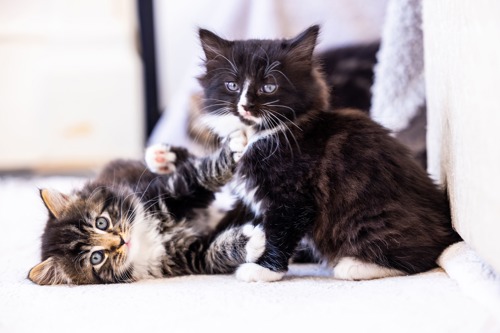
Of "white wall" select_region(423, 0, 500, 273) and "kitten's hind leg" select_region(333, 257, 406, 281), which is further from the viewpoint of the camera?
"kitten's hind leg" select_region(333, 257, 406, 281)

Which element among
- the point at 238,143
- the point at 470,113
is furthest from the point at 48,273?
the point at 470,113

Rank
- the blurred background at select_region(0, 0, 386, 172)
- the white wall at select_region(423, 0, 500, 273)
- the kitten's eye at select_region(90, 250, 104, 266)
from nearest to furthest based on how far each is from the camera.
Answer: the white wall at select_region(423, 0, 500, 273)
the kitten's eye at select_region(90, 250, 104, 266)
the blurred background at select_region(0, 0, 386, 172)

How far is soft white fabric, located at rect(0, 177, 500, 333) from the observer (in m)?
1.21

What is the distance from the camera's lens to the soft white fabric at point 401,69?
2.27 m

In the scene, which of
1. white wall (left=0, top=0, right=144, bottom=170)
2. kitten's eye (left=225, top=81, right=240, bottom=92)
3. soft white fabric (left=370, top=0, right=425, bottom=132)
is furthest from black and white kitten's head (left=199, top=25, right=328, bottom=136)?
white wall (left=0, top=0, right=144, bottom=170)

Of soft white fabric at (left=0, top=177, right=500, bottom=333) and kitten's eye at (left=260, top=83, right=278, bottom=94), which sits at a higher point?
kitten's eye at (left=260, top=83, right=278, bottom=94)

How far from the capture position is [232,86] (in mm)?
1610

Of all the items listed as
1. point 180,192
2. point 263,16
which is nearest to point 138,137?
point 263,16

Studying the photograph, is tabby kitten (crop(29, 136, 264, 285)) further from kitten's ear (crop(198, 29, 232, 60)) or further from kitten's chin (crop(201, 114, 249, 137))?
kitten's ear (crop(198, 29, 232, 60))

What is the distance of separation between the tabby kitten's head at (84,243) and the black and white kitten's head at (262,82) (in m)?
0.40

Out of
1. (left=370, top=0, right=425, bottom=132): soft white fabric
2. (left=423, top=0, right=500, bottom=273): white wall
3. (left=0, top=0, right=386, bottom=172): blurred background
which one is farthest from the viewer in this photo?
(left=0, top=0, right=386, bottom=172): blurred background

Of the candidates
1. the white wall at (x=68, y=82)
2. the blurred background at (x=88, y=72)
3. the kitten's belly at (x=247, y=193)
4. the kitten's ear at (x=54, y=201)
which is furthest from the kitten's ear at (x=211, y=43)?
the white wall at (x=68, y=82)

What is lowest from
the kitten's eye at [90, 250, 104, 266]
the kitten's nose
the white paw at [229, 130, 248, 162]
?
the kitten's eye at [90, 250, 104, 266]

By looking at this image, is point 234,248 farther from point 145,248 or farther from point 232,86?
point 232,86
